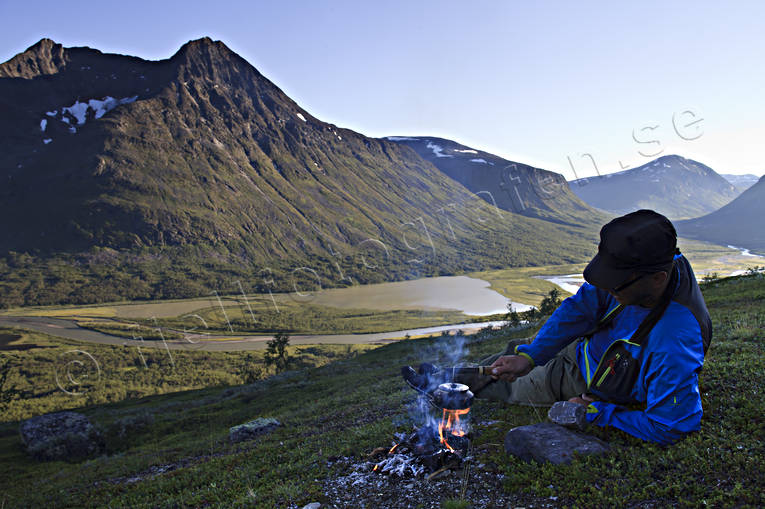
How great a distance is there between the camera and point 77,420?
76.1ft

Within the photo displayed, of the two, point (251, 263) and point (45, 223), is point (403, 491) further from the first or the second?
point (45, 223)

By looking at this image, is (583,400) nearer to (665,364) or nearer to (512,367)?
(512,367)

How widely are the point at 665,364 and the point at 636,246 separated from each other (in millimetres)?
1169

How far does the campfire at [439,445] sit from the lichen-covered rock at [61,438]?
2321 cm

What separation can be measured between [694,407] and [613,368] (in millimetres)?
797

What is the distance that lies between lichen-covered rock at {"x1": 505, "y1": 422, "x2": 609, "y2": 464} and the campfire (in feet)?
2.35

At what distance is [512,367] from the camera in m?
5.32

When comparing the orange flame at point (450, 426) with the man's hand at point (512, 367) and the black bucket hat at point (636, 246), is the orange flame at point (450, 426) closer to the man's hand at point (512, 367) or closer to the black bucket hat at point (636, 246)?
the man's hand at point (512, 367)

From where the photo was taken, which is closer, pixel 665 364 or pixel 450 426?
pixel 665 364

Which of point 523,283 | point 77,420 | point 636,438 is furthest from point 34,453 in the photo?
point 523,283

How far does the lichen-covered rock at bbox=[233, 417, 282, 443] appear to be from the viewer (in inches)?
541

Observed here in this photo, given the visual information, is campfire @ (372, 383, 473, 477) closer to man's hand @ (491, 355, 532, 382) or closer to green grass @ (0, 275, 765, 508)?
green grass @ (0, 275, 765, 508)

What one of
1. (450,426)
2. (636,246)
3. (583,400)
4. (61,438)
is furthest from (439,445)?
(61,438)

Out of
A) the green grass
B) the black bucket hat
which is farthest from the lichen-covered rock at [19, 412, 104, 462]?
the black bucket hat
